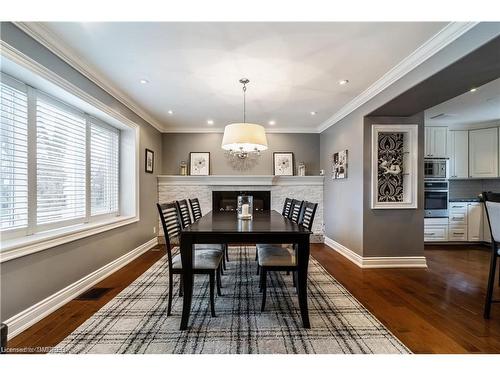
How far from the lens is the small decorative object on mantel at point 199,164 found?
522 cm

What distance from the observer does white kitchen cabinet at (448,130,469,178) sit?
15.6 feet

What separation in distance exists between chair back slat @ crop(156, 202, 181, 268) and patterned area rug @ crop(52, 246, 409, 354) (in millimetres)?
515

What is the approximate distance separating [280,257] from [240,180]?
2.93 metres

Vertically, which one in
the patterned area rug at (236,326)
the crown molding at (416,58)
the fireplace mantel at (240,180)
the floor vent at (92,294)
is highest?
the crown molding at (416,58)

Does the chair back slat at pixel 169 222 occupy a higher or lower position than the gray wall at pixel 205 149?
lower

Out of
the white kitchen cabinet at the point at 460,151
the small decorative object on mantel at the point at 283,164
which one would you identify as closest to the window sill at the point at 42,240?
the small decorative object on mantel at the point at 283,164

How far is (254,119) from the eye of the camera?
454 cm

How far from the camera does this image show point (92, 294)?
8.28 feet

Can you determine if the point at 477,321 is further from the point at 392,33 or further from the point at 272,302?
the point at 392,33

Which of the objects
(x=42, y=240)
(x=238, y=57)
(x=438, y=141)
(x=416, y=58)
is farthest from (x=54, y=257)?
(x=438, y=141)

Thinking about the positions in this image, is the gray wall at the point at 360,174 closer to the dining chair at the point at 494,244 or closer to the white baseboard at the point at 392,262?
the white baseboard at the point at 392,262

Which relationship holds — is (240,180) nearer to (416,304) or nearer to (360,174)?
(360,174)

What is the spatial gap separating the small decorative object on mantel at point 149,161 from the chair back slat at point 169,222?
2325mm
